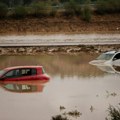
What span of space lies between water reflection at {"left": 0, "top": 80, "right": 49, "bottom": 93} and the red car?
1.16 ft

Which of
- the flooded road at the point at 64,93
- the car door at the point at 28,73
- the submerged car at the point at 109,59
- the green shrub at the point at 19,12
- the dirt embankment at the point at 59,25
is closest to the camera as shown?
the flooded road at the point at 64,93

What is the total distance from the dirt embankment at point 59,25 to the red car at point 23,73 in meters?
41.4

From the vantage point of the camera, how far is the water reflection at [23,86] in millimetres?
25141

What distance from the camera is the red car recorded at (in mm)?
27812

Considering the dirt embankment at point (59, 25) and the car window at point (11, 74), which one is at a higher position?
the car window at point (11, 74)

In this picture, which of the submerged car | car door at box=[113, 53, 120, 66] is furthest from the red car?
car door at box=[113, 53, 120, 66]

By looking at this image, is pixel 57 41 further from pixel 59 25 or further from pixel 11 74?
pixel 59 25

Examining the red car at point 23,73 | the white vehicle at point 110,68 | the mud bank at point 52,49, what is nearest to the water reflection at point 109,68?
the white vehicle at point 110,68

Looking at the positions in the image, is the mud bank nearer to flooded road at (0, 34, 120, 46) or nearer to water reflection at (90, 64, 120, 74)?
flooded road at (0, 34, 120, 46)

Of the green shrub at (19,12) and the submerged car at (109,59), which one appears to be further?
the green shrub at (19,12)

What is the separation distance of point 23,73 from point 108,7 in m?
57.8

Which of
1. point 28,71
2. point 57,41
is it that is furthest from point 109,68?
point 57,41

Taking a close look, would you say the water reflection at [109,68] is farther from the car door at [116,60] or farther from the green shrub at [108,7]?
the green shrub at [108,7]

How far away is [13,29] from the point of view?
71250mm
